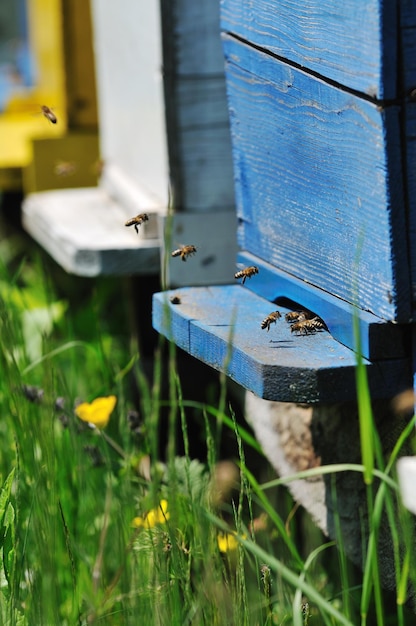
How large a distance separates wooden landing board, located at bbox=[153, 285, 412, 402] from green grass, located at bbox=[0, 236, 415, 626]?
3.4 inches

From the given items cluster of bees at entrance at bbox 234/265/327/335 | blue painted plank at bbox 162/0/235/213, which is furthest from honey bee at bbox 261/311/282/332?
blue painted plank at bbox 162/0/235/213

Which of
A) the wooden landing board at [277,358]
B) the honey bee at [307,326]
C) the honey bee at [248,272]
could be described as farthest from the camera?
the honey bee at [248,272]

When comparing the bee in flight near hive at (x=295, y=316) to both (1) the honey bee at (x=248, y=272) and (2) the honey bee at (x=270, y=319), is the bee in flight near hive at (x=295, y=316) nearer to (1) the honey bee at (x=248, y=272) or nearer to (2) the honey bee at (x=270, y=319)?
(2) the honey bee at (x=270, y=319)

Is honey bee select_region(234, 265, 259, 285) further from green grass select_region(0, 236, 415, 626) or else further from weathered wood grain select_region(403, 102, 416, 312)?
weathered wood grain select_region(403, 102, 416, 312)

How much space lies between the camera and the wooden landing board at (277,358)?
1.55 metres

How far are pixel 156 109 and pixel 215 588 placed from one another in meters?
1.60

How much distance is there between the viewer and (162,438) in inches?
113

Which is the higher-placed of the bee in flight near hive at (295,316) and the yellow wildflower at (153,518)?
the bee in flight near hive at (295,316)

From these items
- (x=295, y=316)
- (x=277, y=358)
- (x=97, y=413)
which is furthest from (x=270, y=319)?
(x=97, y=413)

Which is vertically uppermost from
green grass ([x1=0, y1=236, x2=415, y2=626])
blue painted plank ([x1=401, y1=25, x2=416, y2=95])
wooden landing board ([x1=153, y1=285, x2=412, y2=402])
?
blue painted plank ([x1=401, y1=25, x2=416, y2=95])

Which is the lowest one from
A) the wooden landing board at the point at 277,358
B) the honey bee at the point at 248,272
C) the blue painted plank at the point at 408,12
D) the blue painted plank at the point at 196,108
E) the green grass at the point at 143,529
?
the green grass at the point at 143,529

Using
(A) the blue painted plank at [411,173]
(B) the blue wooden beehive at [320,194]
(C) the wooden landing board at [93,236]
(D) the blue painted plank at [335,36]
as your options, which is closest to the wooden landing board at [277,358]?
(B) the blue wooden beehive at [320,194]

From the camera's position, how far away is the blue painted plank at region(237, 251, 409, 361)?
156cm

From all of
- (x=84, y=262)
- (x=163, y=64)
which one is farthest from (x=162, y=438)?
(x=163, y=64)
